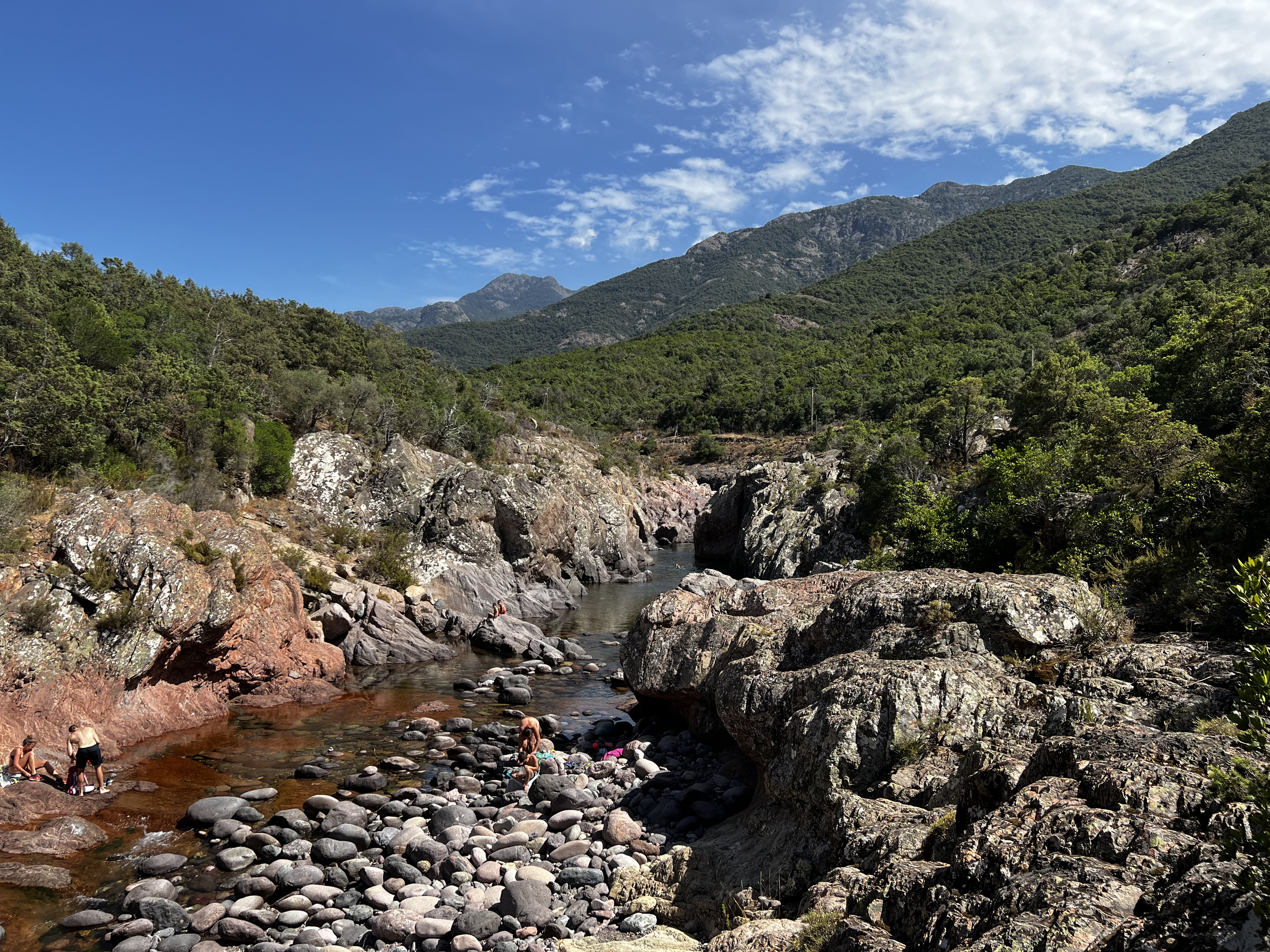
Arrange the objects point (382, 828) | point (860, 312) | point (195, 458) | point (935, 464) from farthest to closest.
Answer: point (860, 312) < point (935, 464) < point (195, 458) < point (382, 828)

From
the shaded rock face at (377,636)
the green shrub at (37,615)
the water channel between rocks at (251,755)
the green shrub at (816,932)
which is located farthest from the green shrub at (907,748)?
the shaded rock face at (377,636)

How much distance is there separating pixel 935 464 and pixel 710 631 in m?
33.1

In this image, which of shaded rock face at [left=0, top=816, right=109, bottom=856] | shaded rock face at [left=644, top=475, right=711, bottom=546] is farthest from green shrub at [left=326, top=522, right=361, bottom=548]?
shaded rock face at [left=644, top=475, right=711, bottom=546]

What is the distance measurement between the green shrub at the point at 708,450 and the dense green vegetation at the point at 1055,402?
686cm

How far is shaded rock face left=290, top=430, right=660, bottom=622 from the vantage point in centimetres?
3572

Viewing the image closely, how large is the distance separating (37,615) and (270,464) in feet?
62.8

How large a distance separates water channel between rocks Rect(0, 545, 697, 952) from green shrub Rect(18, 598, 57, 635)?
Answer: 3747mm

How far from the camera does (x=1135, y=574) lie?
42.8ft

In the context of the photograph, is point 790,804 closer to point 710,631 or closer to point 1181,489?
point 710,631

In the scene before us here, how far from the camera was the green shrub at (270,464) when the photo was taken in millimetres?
34625

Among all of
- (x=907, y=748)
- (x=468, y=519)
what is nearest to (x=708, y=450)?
(x=468, y=519)

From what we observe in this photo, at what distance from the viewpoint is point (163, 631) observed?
18.6 m

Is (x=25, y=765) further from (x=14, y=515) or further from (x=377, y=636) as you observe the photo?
(x=377, y=636)

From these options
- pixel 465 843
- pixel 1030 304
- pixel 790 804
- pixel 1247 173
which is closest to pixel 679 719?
pixel 465 843
